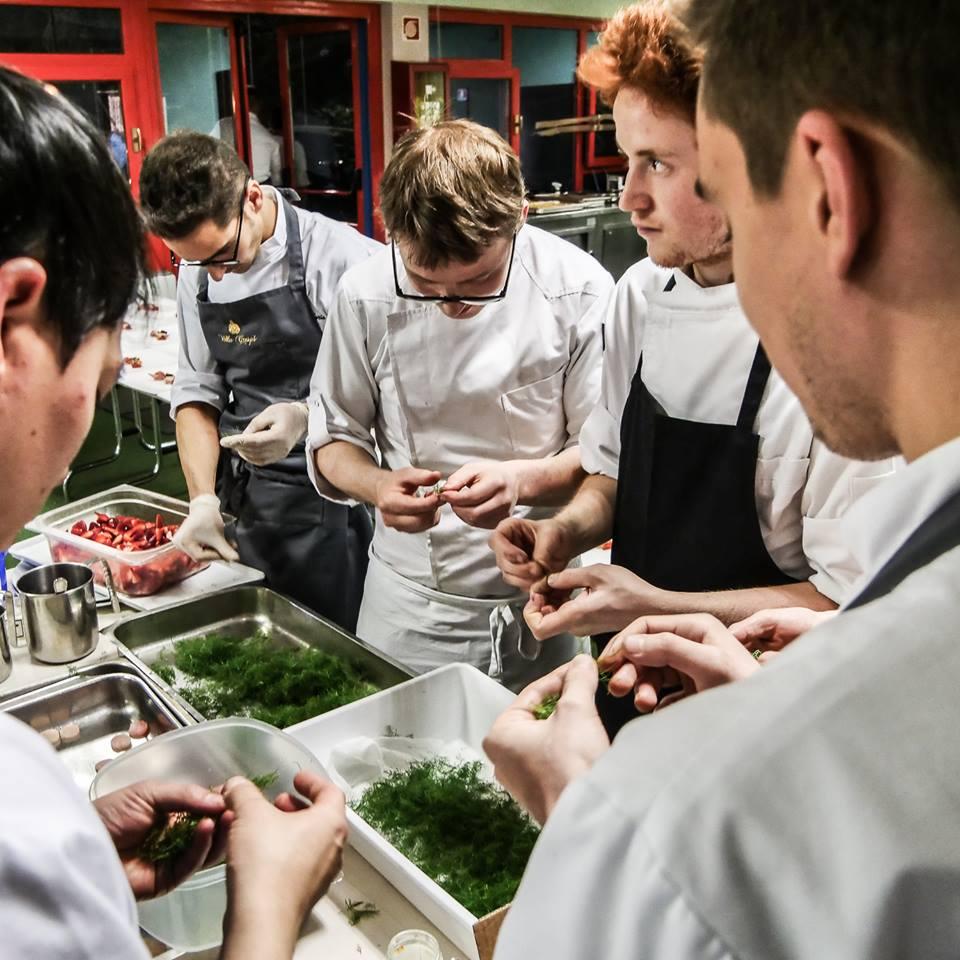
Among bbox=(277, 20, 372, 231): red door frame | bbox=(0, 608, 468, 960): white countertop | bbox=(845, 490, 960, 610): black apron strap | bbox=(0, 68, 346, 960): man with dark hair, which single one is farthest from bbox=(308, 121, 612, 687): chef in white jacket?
bbox=(277, 20, 372, 231): red door frame

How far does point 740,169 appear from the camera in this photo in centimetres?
75

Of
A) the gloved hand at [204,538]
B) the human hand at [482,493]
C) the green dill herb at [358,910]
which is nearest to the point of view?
the green dill herb at [358,910]

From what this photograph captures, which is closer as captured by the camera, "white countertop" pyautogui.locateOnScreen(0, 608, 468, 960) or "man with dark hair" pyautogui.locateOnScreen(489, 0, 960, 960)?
"man with dark hair" pyautogui.locateOnScreen(489, 0, 960, 960)

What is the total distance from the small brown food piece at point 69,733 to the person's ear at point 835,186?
6.03 ft

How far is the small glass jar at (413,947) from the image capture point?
4.46 ft

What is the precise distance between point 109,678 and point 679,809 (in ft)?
5.89

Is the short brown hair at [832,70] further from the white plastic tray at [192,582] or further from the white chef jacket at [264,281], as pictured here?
the white chef jacket at [264,281]

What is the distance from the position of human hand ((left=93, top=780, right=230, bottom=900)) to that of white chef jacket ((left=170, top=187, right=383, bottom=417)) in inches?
80.1

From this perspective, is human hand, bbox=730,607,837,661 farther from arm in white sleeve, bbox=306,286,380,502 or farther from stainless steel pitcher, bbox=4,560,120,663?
stainless steel pitcher, bbox=4,560,120,663

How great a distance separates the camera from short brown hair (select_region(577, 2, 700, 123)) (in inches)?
67.2

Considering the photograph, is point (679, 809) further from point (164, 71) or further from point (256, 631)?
point (164, 71)

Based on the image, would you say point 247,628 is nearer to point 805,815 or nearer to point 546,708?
point 546,708

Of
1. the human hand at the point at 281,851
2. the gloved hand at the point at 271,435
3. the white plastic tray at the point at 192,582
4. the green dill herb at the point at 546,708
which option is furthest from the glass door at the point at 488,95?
the human hand at the point at 281,851

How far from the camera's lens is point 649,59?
5.62 feet
